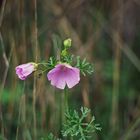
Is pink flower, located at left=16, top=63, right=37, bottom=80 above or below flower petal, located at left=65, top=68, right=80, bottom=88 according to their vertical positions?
above

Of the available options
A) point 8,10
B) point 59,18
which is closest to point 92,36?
point 59,18

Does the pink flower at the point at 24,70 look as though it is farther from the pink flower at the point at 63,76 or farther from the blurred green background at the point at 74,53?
the blurred green background at the point at 74,53

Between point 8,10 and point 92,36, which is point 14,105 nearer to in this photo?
point 8,10

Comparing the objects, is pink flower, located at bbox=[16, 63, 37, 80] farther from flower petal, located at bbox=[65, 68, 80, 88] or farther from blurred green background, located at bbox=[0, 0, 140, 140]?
blurred green background, located at bbox=[0, 0, 140, 140]

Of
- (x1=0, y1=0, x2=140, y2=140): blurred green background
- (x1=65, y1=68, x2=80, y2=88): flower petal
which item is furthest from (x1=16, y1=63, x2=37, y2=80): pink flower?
(x1=0, y1=0, x2=140, y2=140): blurred green background

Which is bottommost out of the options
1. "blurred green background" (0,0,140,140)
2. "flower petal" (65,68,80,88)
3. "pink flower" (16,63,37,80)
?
"flower petal" (65,68,80,88)

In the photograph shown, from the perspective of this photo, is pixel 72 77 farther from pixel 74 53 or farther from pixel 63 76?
pixel 74 53

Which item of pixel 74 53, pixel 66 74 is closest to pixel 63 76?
pixel 66 74
